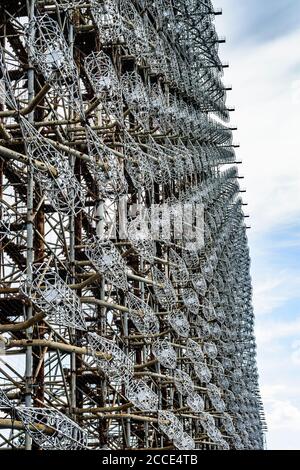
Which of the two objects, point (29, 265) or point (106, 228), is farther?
point (106, 228)

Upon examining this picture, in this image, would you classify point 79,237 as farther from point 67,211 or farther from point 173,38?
point 173,38

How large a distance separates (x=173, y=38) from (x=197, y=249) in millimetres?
11238

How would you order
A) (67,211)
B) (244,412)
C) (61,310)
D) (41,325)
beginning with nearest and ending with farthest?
(61,310) < (67,211) < (41,325) < (244,412)

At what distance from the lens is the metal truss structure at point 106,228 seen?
15656mm

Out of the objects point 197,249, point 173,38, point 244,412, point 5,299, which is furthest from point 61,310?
point 244,412

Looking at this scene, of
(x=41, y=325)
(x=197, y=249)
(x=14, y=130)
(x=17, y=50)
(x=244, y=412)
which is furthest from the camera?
(x=244, y=412)

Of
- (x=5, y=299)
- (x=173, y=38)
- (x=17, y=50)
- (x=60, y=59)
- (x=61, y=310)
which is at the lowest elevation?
(x=61, y=310)

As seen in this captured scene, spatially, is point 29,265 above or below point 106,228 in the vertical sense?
below

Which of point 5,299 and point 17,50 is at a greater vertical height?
point 17,50

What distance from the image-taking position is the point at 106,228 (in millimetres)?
24109

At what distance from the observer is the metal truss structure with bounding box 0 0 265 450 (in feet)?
51.4

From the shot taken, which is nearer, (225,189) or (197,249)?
(197,249)

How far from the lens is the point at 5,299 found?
62.0ft

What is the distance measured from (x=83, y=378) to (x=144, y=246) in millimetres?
4412
